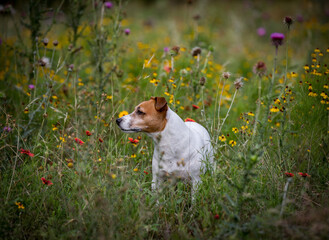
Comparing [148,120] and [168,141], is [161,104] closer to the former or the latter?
[148,120]

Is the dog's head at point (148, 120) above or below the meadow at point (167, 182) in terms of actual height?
above

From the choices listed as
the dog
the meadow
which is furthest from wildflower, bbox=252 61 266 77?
the dog

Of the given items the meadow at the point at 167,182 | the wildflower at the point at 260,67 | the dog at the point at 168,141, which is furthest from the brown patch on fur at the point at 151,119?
the wildflower at the point at 260,67

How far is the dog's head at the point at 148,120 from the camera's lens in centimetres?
312

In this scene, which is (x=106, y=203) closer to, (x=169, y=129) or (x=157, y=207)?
(x=157, y=207)

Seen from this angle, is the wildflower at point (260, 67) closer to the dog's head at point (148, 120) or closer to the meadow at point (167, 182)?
the meadow at point (167, 182)

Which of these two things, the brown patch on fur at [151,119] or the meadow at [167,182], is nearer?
the meadow at [167,182]

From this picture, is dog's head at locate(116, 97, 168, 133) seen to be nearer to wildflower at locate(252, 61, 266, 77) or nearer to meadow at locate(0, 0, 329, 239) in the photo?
meadow at locate(0, 0, 329, 239)

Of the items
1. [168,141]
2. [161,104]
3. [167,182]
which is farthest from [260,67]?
A: [167,182]

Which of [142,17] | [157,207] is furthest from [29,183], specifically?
[142,17]

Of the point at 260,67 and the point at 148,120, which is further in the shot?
the point at 148,120

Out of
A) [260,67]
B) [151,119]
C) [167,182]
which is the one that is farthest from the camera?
[151,119]

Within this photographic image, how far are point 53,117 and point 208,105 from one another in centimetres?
221

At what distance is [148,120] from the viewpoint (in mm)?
3133
